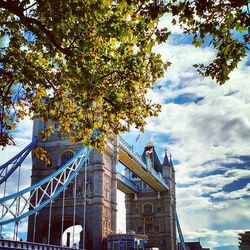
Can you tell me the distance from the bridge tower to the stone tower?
80.7 ft

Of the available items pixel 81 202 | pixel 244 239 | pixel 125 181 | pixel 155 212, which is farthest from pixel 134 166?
pixel 244 239

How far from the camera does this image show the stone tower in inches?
2475

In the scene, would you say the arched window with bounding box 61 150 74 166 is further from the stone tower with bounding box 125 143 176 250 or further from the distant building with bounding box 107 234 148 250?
the stone tower with bounding box 125 143 176 250

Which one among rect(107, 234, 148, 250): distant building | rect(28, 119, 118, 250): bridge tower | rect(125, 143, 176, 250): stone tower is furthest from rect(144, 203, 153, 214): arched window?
rect(28, 119, 118, 250): bridge tower

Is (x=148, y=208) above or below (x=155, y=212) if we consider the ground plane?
above

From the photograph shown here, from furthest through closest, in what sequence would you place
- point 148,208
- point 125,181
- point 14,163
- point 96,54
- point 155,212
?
point 148,208 → point 155,212 → point 125,181 → point 14,163 → point 96,54

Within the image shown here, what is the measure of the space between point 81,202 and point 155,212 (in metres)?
31.5

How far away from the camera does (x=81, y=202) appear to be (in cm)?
3603

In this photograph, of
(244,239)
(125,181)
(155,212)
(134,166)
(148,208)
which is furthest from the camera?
(244,239)

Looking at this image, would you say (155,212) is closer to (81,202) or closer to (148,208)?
(148,208)

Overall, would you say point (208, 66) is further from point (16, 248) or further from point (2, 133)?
point (16, 248)

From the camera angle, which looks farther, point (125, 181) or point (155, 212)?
point (155, 212)

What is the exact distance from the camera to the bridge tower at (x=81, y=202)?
3494cm

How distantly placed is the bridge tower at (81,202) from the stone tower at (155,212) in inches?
969
